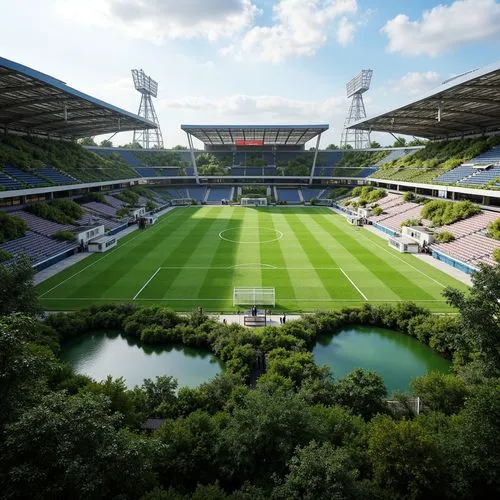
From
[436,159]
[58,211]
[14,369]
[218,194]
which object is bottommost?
[218,194]

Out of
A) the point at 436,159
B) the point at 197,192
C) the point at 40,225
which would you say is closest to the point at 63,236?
the point at 40,225

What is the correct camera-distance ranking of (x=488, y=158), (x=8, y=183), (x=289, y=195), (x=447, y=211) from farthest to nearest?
(x=289, y=195), (x=488, y=158), (x=447, y=211), (x=8, y=183)

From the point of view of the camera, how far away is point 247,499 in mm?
9938

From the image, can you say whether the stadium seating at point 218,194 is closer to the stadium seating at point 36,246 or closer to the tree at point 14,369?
the stadium seating at point 36,246

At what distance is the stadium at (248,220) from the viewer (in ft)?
99.7

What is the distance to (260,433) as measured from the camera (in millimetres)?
11195

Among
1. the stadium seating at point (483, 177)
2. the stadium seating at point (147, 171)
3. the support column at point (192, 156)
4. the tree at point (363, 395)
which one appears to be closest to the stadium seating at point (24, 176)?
the tree at point (363, 395)

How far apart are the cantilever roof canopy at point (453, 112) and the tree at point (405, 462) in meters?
30.5

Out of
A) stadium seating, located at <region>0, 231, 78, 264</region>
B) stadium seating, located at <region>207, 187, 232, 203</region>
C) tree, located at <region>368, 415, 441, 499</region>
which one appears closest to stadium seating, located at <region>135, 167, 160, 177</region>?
stadium seating, located at <region>207, 187, 232, 203</region>

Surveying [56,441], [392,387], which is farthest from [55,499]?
[392,387]

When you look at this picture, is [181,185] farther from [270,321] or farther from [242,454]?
[242,454]

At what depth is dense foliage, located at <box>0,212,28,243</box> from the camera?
35.3 m

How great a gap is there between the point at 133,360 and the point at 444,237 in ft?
104

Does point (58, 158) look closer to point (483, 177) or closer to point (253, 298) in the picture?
point (253, 298)
